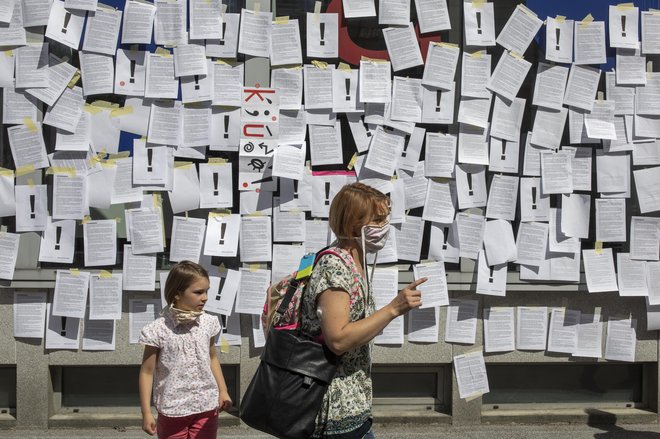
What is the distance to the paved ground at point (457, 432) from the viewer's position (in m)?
5.92

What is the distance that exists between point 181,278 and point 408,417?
253 centimetres

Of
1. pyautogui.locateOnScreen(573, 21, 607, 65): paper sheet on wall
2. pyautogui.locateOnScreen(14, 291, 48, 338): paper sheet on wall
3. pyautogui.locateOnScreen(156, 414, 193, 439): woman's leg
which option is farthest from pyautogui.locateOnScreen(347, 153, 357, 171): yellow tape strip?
pyautogui.locateOnScreen(156, 414, 193, 439): woman's leg

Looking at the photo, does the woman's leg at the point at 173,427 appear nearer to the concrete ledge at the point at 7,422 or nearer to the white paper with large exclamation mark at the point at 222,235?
the white paper with large exclamation mark at the point at 222,235

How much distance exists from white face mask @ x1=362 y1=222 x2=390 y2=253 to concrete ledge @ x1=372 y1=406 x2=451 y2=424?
3.04m

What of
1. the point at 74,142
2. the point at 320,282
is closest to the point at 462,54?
the point at 74,142

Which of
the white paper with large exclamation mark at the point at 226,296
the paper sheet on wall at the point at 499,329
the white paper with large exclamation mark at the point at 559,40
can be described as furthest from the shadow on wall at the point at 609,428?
the white paper with large exclamation mark at the point at 226,296

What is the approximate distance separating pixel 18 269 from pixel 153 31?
183 cm

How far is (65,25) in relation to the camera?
19.2ft

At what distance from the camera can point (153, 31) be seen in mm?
5914

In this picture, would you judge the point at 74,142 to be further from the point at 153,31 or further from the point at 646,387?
the point at 646,387

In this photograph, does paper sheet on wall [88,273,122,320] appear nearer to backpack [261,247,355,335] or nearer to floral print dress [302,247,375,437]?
backpack [261,247,355,335]

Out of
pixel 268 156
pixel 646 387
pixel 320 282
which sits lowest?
A: pixel 646 387

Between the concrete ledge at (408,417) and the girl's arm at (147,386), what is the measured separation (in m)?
2.30

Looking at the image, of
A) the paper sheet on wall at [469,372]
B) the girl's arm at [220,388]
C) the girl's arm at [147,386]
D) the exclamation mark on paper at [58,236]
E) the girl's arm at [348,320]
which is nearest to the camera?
the girl's arm at [348,320]
